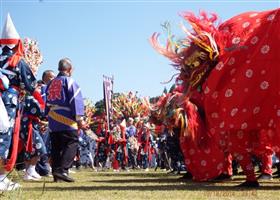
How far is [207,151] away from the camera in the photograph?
8883mm

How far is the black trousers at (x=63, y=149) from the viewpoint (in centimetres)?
817

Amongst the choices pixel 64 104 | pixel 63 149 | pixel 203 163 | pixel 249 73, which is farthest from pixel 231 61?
pixel 63 149

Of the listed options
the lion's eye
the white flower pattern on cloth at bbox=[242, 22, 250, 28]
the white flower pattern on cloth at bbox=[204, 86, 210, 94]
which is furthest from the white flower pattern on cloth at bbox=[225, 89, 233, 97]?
the white flower pattern on cloth at bbox=[242, 22, 250, 28]

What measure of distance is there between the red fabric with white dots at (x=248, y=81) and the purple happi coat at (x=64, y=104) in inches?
90.1

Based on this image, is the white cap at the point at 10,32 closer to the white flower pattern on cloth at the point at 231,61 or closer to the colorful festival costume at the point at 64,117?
the colorful festival costume at the point at 64,117

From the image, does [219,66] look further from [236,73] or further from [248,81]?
[248,81]

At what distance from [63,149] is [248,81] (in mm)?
3379

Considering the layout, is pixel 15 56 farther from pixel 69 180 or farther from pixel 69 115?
pixel 69 180

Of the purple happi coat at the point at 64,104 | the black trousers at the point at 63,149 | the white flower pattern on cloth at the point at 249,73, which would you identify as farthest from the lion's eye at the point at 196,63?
the black trousers at the point at 63,149

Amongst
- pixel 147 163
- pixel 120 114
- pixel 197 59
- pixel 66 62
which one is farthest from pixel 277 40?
pixel 120 114

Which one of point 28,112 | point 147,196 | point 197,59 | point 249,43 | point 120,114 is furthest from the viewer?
point 120,114

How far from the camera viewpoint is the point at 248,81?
251 inches

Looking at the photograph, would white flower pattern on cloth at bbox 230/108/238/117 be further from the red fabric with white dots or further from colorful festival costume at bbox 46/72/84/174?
colorful festival costume at bbox 46/72/84/174

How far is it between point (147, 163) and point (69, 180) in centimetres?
1109
